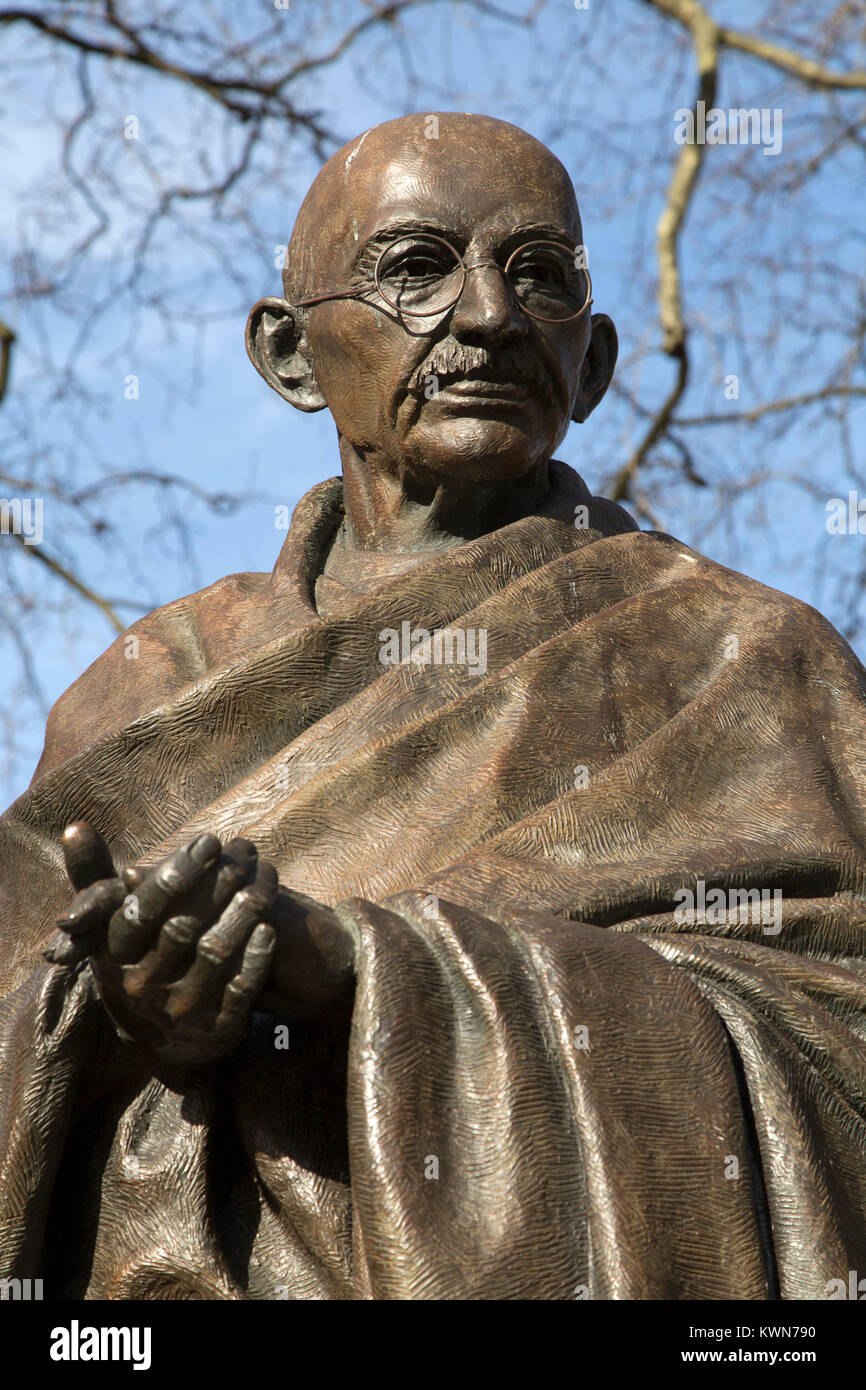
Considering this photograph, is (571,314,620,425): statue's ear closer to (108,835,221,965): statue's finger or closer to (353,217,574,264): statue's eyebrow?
(353,217,574,264): statue's eyebrow

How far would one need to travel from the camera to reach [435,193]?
4.49 metres

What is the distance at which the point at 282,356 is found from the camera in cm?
491

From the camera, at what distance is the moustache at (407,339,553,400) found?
14.4ft

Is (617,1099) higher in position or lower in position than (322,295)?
lower

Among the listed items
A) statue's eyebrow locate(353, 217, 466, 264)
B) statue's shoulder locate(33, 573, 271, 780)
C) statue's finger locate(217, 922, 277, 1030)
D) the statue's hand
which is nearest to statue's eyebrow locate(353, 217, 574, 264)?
statue's eyebrow locate(353, 217, 466, 264)

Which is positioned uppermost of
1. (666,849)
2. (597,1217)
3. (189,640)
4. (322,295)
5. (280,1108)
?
(322,295)

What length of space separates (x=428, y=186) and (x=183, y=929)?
2.01 meters

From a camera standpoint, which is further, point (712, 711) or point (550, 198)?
point (550, 198)

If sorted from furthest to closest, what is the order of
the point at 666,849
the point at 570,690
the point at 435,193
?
the point at 435,193
the point at 570,690
the point at 666,849

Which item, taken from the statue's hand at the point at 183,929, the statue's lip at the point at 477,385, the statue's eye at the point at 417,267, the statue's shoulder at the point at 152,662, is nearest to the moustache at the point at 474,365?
the statue's lip at the point at 477,385

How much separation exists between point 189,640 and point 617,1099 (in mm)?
1772

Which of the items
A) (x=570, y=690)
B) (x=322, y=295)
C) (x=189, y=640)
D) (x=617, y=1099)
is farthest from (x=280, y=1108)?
(x=322, y=295)

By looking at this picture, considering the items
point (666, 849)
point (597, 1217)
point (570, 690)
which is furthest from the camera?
point (570, 690)

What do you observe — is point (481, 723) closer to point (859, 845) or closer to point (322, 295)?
point (859, 845)
